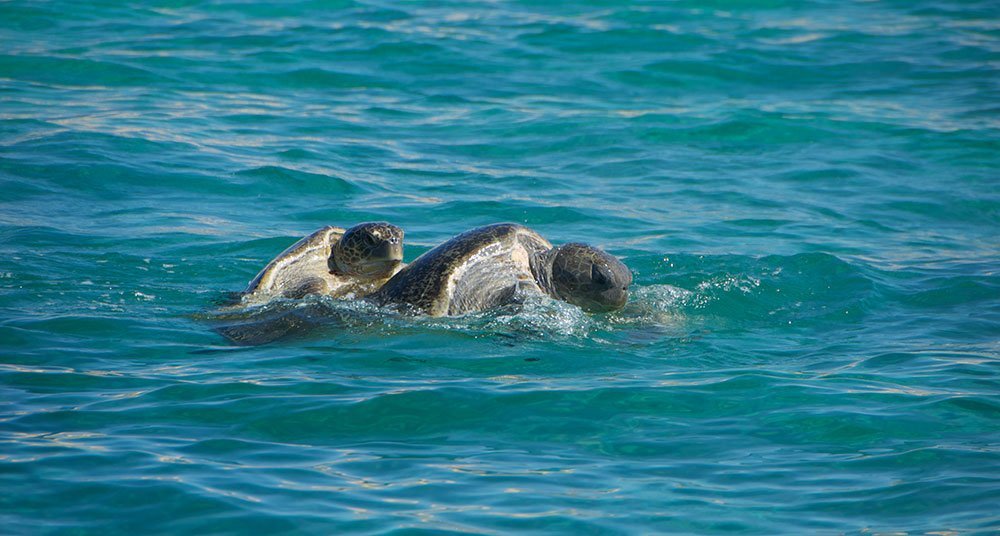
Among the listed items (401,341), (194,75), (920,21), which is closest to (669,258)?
(401,341)

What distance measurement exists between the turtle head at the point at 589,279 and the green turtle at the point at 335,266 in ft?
3.63

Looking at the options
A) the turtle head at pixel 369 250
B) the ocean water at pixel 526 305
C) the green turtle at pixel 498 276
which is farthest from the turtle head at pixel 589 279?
the turtle head at pixel 369 250

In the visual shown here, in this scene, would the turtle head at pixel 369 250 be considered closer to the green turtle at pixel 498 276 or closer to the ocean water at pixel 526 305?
the green turtle at pixel 498 276

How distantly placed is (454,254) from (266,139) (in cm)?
601

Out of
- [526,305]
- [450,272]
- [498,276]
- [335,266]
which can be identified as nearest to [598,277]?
[526,305]

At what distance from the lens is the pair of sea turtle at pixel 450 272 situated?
295 inches

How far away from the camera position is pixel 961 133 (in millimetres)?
13578

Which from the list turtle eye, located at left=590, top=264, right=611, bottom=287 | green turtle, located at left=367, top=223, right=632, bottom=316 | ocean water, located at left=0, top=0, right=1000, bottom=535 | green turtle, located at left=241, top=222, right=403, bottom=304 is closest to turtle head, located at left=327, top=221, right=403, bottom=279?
green turtle, located at left=241, top=222, right=403, bottom=304

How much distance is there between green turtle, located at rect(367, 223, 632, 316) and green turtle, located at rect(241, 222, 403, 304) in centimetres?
26

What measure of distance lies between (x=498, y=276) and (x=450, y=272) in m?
0.39

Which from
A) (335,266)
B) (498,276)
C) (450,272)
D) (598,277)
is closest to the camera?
(450,272)

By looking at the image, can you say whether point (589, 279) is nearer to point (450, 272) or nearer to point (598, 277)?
point (598, 277)

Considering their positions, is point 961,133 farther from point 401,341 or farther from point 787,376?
point 401,341

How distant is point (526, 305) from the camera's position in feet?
24.7
